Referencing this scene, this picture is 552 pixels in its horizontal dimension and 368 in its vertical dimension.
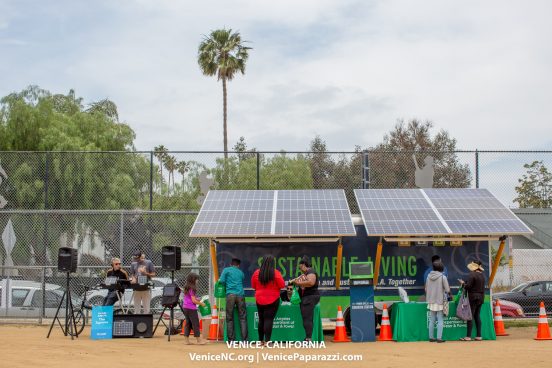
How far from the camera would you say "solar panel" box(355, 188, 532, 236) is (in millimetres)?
17016

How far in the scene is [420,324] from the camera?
16.8 m

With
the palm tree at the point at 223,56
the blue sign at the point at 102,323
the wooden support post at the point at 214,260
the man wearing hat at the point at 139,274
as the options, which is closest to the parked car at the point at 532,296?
the wooden support post at the point at 214,260

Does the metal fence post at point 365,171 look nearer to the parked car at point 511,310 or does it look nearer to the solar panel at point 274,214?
the solar panel at point 274,214

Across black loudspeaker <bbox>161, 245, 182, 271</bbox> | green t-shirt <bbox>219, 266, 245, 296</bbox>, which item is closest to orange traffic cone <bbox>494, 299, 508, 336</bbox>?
green t-shirt <bbox>219, 266, 245, 296</bbox>

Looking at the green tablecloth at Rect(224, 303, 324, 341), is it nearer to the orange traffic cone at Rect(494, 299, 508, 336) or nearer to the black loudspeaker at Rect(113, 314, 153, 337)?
the black loudspeaker at Rect(113, 314, 153, 337)

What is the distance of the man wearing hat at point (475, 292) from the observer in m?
16.7

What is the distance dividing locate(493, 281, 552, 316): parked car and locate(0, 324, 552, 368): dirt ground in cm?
688

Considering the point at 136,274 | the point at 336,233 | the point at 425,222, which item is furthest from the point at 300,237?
the point at 136,274

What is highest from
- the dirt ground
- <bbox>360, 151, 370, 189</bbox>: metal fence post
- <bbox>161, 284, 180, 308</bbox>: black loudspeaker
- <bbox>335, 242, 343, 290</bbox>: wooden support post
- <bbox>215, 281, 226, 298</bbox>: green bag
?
<bbox>360, 151, 370, 189</bbox>: metal fence post

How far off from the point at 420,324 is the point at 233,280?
3796 mm

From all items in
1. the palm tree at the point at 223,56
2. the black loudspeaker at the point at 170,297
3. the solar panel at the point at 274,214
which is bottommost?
the black loudspeaker at the point at 170,297

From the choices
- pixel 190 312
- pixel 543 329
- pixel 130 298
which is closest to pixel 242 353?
pixel 190 312

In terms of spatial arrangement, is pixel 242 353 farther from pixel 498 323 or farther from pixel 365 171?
pixel 365 171

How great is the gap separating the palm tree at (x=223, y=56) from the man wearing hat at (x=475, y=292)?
1329 inches
